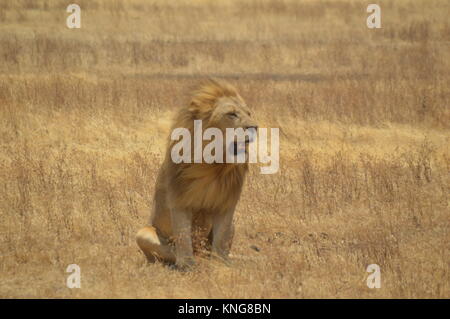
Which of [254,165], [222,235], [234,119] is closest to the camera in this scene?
[234,119]

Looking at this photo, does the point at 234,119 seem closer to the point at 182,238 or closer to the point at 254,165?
the point at 182,238

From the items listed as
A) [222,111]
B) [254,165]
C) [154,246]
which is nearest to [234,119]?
[222,111]

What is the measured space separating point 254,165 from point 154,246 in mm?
3701

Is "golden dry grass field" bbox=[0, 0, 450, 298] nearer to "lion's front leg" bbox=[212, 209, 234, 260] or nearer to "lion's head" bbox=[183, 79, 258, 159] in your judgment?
"lion's front leg" bbox=[212, 209, 234, 260]

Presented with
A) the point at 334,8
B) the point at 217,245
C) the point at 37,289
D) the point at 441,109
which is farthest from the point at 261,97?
the point at 334,8

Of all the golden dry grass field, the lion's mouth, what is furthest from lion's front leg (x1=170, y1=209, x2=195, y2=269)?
the lion's mouth

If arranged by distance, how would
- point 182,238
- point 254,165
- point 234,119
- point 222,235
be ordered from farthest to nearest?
1. point 254,165
2. point 222,235
3. point 182,238
4. point 234,119

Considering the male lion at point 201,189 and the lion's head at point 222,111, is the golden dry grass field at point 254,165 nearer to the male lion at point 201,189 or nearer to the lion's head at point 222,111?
the male lion at point 201,189

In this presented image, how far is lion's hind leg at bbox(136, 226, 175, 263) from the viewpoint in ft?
22.3

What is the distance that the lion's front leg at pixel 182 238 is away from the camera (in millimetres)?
6602

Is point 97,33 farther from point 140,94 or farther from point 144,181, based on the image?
point 144,181

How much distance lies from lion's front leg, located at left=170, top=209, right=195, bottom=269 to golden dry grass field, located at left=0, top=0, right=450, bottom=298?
12 centimetres

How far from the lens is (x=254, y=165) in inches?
406

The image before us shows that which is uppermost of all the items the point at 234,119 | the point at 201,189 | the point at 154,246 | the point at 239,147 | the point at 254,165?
the point at 234,119
